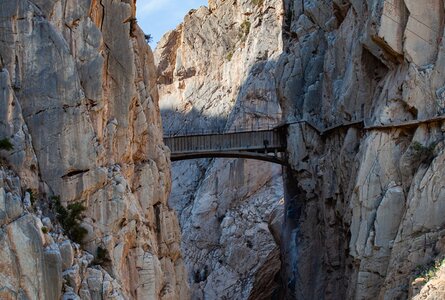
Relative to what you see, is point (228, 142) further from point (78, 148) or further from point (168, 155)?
point (78, 148)

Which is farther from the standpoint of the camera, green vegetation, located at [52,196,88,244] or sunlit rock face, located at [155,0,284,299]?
sunlit rock face, located at [155,0,284,299]

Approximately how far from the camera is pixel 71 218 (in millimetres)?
34469

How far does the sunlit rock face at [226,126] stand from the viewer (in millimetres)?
70125

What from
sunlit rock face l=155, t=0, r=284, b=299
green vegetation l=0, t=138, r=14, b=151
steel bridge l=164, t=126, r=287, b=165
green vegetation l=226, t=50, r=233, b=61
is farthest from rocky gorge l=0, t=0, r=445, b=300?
green vegetation l=226, t=50, r=233, b=61

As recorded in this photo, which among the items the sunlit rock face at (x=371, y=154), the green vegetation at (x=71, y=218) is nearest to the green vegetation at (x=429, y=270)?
the sunlit rock face at (x=371, y=154)

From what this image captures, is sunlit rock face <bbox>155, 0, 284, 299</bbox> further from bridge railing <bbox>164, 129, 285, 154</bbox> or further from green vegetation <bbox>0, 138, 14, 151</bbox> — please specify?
green vegetation <bbox>0, 138, 14, 151</bbox>

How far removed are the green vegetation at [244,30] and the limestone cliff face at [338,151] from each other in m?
0.23

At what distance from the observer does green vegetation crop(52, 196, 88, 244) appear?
34.1 meters

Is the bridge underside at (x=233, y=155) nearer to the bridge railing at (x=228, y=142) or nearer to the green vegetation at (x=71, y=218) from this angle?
the bridge railing at (x=228, y=142)

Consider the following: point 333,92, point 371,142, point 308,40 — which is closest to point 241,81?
point 308,40

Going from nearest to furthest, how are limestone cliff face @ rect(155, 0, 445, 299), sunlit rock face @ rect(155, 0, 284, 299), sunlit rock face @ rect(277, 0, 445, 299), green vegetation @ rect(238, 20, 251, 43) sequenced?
sunlit rock face @ rect(277, 0, 445, 299) → limestone cliff face @ rect(155, 0, 445, 299) → sunlit rock face @ rect(155, 0, 284, 299) → green vegetation @ rect(238, 20, 251, 43)

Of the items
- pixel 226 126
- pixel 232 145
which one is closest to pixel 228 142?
pixel 232 145

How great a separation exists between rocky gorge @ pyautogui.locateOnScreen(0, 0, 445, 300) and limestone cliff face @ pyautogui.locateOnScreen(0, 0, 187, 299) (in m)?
0.06

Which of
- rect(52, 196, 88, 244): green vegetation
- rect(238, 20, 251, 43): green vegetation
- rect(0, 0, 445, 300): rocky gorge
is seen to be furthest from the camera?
rect(238, 20, 251, 43): green vegetation
